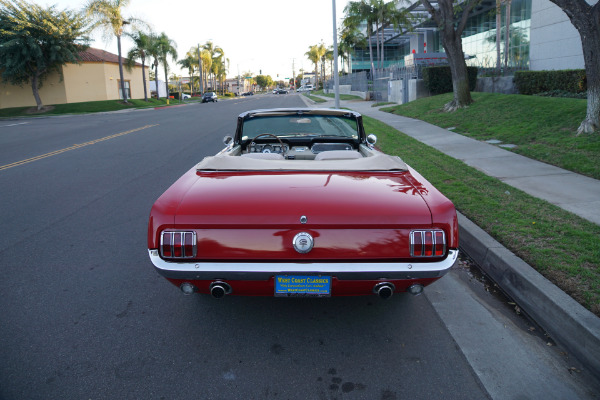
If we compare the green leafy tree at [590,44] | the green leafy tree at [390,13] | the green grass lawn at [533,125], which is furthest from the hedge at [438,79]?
the green leafy tree at [390,13]

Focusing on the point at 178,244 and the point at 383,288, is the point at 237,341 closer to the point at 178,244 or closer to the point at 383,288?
the point at 178,244

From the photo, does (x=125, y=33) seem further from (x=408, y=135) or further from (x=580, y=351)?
(x=580, y=351)

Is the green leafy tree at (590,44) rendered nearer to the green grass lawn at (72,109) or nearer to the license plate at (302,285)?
the license plate at (302,285)

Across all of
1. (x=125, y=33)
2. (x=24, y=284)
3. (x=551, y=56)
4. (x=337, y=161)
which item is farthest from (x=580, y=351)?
(x=125, y=33)

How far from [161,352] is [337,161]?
1.86 meters

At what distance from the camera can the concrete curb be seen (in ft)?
9.48

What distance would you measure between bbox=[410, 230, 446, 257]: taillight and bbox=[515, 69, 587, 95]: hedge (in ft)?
47.7

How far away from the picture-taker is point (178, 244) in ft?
9.29

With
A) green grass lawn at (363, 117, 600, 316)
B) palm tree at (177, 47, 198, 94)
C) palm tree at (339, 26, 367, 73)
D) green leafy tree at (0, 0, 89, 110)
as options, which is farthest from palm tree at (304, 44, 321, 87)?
green grass lawn at (363, 117, 600, 316)

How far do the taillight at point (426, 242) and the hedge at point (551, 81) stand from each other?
14527 millimetres

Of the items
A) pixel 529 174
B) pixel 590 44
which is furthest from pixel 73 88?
pixel 529 174

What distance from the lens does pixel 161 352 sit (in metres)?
3.04

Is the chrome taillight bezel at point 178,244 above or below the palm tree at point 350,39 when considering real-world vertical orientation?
below

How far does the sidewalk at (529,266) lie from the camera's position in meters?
2.99
